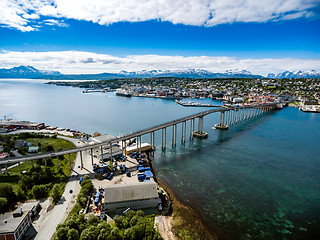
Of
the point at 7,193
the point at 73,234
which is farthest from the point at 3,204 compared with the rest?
the point at 73,234

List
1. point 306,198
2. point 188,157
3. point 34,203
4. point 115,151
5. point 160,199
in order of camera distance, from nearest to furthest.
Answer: point 34,203 < point 160,199 < point 306,198 < point 115,151 < point 188,157

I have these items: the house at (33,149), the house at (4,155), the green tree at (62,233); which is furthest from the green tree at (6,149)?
the green tree at (62,233)

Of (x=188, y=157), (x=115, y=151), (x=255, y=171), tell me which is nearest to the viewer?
(x=255, y=171)

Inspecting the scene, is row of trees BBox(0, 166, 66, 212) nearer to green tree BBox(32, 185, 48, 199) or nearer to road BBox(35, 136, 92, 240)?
green tree BBox(32, 185, 48, 199)

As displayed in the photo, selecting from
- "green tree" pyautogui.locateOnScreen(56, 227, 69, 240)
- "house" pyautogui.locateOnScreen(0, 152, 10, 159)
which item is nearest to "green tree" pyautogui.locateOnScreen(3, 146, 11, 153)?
"house" pyautogui.locateOnScreen(0, 152, 10, 159)

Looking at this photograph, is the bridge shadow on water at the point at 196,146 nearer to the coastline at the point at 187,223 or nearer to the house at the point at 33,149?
the coastline at the point at 187,223

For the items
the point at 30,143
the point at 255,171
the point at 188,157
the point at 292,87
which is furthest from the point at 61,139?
the point at 292,87

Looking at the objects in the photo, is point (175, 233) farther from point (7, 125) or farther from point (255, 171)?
point (7, 125)
